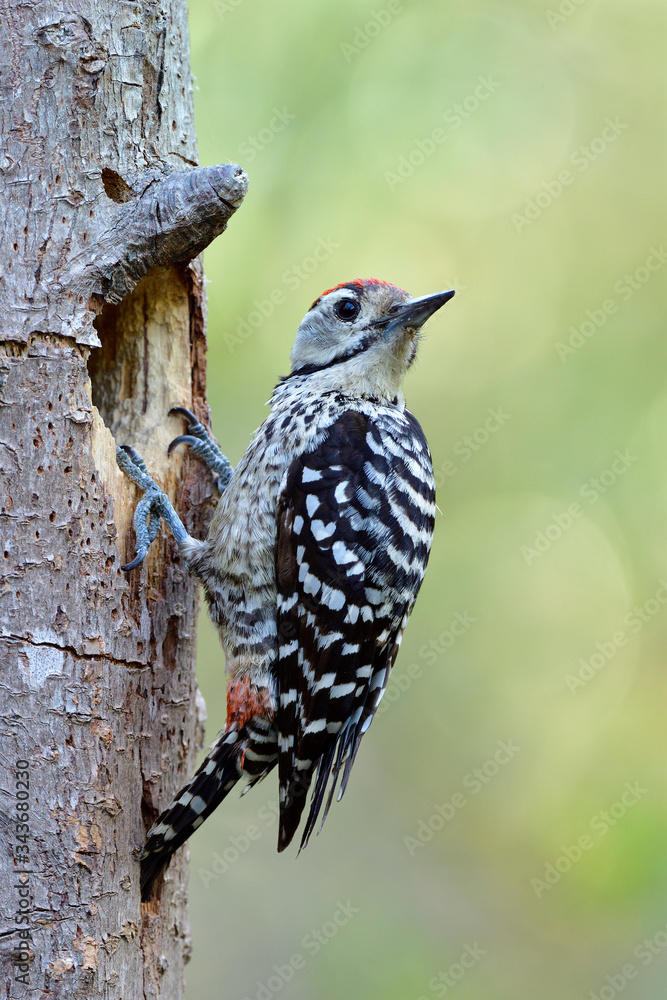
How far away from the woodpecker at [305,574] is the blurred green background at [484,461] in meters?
2.52

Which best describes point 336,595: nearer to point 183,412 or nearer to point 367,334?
point 183,412

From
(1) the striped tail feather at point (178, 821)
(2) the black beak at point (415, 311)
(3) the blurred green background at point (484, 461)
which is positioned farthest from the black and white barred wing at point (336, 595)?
(3) the blurred green background at point (484, 461)

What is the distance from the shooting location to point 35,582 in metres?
2.55

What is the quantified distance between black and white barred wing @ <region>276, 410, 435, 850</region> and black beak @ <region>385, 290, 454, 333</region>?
464mm

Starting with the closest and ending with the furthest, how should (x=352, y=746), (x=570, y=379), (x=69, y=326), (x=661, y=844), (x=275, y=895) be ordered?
(x=69, y=326) → (x=352, y=746) → (x=661, y=844) → (x=275, y=895) → (x=570, y=379)

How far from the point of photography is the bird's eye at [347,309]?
11.2 ft

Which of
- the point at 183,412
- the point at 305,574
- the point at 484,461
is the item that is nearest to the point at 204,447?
the point at 183,412

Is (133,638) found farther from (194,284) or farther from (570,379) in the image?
(570,379)

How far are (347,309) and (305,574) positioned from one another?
109 cm

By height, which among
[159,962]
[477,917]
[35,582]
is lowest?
[477,917]

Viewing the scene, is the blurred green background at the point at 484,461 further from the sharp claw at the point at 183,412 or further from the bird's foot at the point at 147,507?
the bird's foot at the point at 147,507

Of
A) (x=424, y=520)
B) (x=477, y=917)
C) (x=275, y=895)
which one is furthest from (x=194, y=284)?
(x=477, y=917)

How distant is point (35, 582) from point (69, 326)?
75 cm

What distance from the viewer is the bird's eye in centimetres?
341
